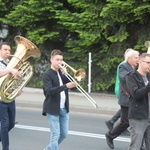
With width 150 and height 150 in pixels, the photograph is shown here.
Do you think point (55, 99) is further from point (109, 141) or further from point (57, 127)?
point (109, 141)

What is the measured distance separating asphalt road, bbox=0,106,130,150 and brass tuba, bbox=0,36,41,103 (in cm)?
131

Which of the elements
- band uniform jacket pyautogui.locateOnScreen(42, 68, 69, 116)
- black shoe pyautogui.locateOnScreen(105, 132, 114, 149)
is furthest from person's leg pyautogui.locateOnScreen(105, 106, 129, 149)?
band uniform jacket pyautogui.locateOnScreen(42, 68, 69, 116)

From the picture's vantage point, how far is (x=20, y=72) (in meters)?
6.12

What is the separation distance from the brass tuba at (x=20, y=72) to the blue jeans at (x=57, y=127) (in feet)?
2.25

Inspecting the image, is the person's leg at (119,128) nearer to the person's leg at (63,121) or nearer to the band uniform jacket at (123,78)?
the band uniform jacket at (123,78)

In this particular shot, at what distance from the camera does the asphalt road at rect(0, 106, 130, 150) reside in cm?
726

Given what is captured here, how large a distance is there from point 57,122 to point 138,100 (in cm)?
122

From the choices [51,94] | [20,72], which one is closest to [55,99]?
[51,94]

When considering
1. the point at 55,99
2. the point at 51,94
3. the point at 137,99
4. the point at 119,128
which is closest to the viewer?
the point at 137,99

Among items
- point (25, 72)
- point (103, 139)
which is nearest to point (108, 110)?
point (103, 139)

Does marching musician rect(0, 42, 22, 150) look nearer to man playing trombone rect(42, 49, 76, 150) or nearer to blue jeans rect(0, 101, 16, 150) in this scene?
blue jeans rect(0, 101, 16, 150)

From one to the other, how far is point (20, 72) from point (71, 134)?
8.26 feet

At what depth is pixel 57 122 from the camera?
578cm

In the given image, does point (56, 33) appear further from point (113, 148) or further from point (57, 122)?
point (57, 122)
